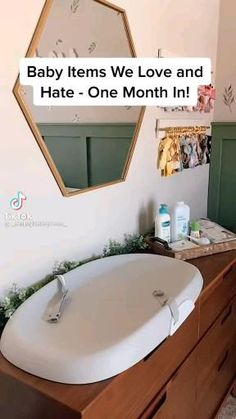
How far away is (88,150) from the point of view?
3.97ft

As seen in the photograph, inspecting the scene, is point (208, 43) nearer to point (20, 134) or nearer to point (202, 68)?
point (202, 68)

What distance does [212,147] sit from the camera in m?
1.96

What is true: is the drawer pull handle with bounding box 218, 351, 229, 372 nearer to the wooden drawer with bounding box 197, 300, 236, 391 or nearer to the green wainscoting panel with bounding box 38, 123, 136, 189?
the wooden drawer with bounding box 197, 300, 236, 391

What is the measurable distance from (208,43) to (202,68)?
0.27m

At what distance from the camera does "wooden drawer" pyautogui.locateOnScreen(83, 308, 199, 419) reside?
71 cm

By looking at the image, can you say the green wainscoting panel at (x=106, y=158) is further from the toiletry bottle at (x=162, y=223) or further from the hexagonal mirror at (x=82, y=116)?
the toiletry bottle at (x=162, y=223)

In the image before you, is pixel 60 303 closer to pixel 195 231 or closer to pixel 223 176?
pixel 195 231

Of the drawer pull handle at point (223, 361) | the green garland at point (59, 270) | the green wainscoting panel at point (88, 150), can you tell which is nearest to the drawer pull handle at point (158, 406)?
the green garland at point (59, 270)

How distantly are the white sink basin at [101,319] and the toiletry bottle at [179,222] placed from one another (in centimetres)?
27

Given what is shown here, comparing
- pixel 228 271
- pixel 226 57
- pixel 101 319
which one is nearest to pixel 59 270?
pixel 101 319

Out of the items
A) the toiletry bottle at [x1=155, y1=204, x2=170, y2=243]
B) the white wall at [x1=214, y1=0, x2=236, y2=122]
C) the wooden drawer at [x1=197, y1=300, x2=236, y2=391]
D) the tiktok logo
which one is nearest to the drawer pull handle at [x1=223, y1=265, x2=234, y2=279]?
the wooden drawer at [x1=197, y1=300, x2=236, y2=391]

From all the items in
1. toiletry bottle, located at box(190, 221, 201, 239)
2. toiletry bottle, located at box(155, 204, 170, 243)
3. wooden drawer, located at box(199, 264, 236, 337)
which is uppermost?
toiletry bottle, located at box(155, 204, 170, 243)

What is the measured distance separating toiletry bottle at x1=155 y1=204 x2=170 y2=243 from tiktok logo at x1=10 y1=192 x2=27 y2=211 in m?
0.62

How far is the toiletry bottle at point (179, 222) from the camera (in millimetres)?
1463
